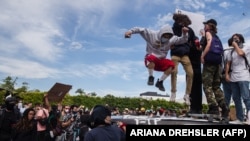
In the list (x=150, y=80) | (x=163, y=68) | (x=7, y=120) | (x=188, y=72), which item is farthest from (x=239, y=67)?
(x=7, y=120)

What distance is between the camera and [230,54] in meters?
6.62

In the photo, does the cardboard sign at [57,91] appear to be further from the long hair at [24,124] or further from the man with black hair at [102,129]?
→ the man with black hair at [102,129]

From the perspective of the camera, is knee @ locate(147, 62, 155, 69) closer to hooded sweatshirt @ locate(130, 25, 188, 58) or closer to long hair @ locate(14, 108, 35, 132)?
hooded sweatshirt @ locate(130, 25, 188, 58)

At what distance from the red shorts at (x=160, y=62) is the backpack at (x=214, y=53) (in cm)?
63

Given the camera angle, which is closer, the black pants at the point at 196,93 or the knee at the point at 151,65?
the knee at the point at 151,65

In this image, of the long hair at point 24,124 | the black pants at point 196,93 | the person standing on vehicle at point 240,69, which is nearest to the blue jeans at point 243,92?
the person standing on vehicle at point 240,69

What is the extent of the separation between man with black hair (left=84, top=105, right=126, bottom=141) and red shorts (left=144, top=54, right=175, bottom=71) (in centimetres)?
234

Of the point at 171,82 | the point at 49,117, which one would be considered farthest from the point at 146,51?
the point at 49,117

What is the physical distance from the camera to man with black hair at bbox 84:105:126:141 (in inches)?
172

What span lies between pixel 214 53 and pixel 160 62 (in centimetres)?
91

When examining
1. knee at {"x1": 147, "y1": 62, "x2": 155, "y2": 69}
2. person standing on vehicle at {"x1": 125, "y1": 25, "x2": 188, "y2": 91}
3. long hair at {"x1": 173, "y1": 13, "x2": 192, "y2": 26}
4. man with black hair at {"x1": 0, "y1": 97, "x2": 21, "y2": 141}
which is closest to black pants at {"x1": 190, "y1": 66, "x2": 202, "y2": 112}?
person standing on vehicle at {"x1": 125, "y1": 25, "x2": 188, "y2": 91}

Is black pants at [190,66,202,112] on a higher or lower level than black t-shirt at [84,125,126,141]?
higher

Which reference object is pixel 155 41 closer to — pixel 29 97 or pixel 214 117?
pixel 214 117

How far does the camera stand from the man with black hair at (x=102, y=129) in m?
4.38
